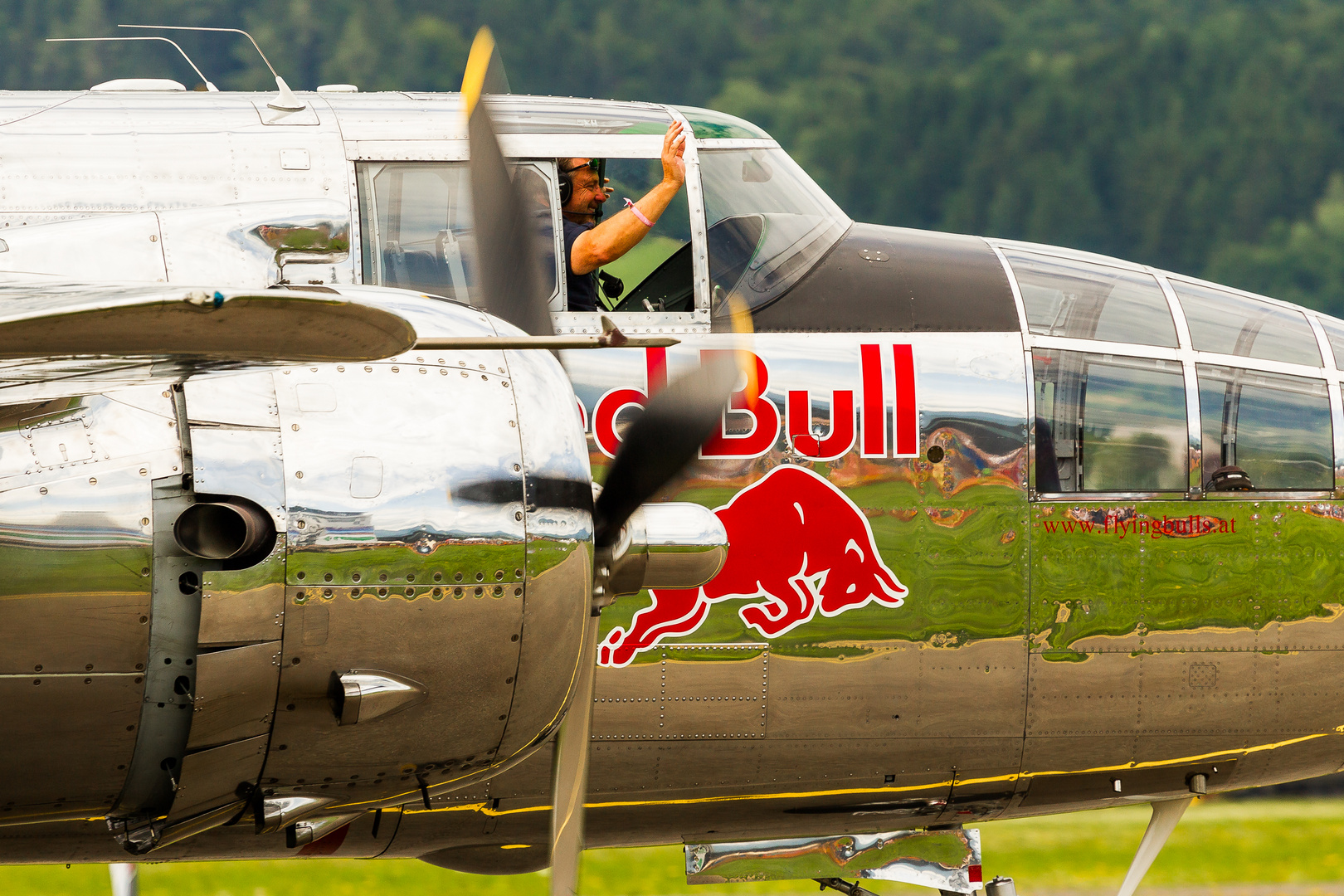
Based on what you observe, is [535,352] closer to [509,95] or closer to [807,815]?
[509,95]

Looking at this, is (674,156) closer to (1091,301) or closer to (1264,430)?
(1091,301)

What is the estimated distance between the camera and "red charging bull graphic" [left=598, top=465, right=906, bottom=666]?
8.02 meters

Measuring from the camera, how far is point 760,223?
341 inches

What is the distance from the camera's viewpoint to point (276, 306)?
4.12m

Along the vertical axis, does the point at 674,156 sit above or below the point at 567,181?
above

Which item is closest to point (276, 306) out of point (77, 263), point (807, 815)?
point (77, 263)

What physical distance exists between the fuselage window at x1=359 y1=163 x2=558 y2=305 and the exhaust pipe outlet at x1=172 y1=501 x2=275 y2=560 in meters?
2.36

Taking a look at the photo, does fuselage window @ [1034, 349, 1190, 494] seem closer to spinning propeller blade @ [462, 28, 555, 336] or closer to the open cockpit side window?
the open cockpit side window

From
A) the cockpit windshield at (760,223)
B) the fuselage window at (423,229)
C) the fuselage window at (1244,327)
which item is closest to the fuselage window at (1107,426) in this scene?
the fuselage window at (1244,327)

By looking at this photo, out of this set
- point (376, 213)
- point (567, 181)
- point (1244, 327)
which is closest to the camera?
point (376, 213)

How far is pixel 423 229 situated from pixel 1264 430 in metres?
4.64

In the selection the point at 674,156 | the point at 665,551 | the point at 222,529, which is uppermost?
the point at 674,156

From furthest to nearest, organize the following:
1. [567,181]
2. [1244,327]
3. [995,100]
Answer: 1. [995,100]
2. [1244,327]
3. [567,181]

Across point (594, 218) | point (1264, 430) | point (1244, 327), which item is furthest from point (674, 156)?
point (1264, 430)
